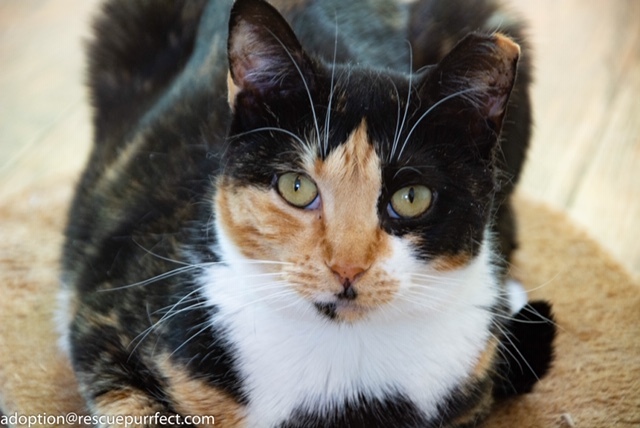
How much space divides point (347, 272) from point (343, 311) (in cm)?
8

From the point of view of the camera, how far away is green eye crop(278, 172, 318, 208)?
1.08 m

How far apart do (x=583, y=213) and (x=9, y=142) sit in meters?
1.59

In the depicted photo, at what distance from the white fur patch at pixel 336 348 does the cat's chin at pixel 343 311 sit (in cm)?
5

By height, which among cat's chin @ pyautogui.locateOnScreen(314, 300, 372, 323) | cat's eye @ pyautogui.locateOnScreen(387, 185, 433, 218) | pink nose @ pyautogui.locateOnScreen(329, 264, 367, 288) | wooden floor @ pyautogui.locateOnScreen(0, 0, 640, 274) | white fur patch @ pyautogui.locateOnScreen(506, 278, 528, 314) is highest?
cat's eye @ pyautogui.locateOnScreen(387, 185, 433, 218)

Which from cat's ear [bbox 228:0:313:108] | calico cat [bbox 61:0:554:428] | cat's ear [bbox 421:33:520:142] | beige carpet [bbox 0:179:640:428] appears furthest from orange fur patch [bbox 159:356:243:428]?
cat's ear [bbox 421:33:520:142]

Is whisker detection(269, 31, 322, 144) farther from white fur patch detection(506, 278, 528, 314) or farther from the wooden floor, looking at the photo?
the wooden floor

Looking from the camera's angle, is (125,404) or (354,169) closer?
(354,169)

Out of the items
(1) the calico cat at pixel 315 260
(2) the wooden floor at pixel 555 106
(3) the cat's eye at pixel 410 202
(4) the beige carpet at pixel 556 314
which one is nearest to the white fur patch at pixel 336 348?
(1) the calico cat at pixel 315 260

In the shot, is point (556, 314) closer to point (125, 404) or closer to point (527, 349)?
point (527, 349)

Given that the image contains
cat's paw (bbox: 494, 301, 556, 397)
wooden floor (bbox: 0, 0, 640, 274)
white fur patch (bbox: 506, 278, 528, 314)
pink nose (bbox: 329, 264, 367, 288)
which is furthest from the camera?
wooden floor (bbox: 0, 0, 640, 274)

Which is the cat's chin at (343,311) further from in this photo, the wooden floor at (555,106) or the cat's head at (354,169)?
the wooden floor at (555,106)

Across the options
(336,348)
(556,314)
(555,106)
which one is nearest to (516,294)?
(556,314)

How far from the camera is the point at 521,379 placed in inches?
56.0

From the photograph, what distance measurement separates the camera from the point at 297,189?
1.09 meters
